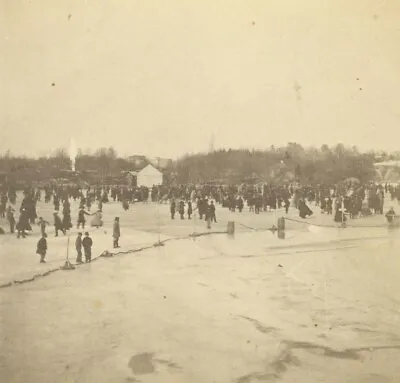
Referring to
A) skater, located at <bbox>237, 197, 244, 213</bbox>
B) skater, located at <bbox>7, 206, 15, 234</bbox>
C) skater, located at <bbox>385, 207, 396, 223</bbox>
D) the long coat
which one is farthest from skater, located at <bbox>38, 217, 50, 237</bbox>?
skater, located at <bbox>385, 207, 396, 223</bbox>

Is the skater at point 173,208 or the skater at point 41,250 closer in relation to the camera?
the skater at point 41,250

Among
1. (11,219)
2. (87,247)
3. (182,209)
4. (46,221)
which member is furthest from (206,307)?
(11,219)

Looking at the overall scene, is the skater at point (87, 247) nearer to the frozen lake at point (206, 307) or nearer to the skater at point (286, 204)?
the frozen lake at point (206, 307)

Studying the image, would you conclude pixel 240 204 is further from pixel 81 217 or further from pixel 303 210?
pixel 81 217

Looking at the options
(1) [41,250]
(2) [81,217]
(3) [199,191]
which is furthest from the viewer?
(3) [199,191]

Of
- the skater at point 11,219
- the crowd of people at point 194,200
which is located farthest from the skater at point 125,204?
the skater at point 11,219

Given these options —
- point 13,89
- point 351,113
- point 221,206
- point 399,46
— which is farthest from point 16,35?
point 399,46

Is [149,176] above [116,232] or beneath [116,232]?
above

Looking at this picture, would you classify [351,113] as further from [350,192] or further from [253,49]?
[253,49]

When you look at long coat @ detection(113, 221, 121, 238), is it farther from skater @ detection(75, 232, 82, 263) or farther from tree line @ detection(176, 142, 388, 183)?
tree line @ detection(176, 142, 388, 183)
